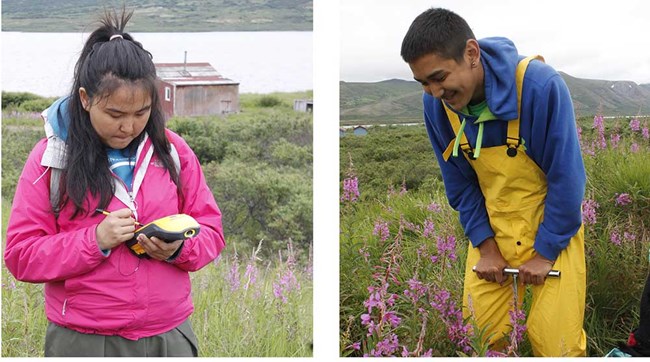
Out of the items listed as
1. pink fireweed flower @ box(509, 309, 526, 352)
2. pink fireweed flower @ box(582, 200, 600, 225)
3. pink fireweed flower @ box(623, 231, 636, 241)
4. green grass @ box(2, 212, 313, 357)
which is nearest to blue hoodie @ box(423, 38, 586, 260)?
pink fireweed flower @ box(509, 309, 526, 352)

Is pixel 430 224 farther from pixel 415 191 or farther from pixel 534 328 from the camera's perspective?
pixel 534 328

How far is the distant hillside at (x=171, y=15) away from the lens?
278 cm

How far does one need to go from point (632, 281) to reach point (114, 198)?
2156 mm

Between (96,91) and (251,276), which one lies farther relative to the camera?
(251,276)

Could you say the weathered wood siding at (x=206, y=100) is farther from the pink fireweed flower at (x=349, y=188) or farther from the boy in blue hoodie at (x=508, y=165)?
the boy in blue hoodie at (x=508, y=165)

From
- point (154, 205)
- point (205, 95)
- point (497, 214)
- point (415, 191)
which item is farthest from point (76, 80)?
point (415, 191)

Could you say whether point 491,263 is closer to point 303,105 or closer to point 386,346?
point 386,346

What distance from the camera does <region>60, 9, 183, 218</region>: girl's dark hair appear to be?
78.3 inches

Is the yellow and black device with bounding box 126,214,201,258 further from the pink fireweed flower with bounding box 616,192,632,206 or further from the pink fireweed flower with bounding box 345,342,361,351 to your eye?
the pink fireweed flower with bounding box 616,192,632,206

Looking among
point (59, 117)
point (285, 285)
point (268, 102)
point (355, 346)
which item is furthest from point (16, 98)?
point (355, 346)

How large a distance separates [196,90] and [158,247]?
135 centimetres

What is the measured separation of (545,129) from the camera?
2174mm

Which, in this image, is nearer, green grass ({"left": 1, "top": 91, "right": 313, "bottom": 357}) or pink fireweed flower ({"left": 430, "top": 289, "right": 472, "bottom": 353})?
pink fireweed flower ({"left": 430, "top": 289, "right": 472, "bottom": 353})

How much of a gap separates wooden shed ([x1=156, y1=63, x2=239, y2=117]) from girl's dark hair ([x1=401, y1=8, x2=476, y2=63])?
1191mm
